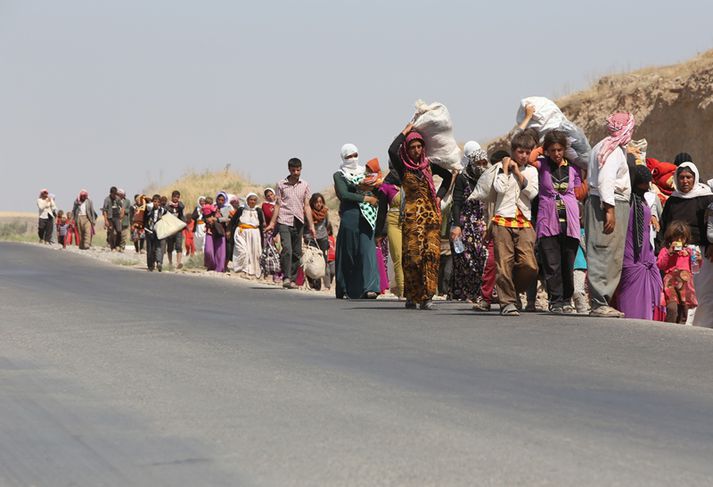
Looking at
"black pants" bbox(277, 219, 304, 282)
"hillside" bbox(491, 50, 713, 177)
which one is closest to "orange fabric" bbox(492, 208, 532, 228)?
"black pants" bbox(277, 219, 304, 282)

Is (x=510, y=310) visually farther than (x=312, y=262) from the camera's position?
No

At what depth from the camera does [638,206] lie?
1527 cm

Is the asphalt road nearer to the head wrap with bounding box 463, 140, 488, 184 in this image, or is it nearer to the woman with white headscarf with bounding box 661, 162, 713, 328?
the woman with white headscarf with bounding box 661, 162, 713, 328

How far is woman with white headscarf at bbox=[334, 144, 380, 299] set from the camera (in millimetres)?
19641

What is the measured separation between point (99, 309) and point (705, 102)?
27.6 meters

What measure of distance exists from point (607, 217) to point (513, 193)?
0.95m

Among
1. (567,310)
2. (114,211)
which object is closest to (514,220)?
(567,310)

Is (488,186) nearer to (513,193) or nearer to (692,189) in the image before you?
(513,193)

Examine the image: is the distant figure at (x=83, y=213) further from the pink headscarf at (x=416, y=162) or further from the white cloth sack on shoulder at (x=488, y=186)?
the white cloth sack on shoulder at (x=488, y=186)

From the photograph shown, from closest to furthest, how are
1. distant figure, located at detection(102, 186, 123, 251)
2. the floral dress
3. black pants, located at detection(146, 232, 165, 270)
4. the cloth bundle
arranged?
the cloth bundle, the floral dress, black pants, located at detection(146, 232, 165, 270), distant figure, located at detection(102, 186, 123, 251)

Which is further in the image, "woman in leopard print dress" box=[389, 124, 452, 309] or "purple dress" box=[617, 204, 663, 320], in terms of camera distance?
"woman in leopard print dress" box=[389, 124, 452, 309]

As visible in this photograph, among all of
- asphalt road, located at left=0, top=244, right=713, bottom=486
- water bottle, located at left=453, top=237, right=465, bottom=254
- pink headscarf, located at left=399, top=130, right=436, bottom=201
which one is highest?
pink headscarf, located at left=399, top=130, right=436, bottom=201

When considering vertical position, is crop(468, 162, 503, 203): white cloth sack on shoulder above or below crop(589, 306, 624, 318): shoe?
above

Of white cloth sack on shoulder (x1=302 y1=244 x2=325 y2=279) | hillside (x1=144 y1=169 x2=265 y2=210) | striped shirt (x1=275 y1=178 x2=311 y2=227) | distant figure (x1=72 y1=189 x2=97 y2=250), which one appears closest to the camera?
striped shirt (x1=275 y1=178 x2=311 y2=227)
